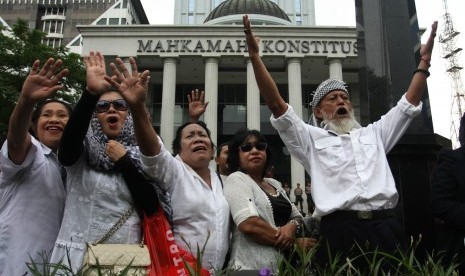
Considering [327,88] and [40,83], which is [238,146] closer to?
[327,88]

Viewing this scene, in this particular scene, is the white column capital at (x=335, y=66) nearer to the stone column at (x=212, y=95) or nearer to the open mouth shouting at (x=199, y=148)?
the stone column at (x=212, y=95)

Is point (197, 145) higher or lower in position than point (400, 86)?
lower

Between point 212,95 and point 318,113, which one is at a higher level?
point 212,95

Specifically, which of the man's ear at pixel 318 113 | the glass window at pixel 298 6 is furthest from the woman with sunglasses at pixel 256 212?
the glass window at pixel 298 6

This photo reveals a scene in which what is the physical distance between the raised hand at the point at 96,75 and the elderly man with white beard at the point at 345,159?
3.04 feet

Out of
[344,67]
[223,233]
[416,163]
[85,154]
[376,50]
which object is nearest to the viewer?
[85,154]

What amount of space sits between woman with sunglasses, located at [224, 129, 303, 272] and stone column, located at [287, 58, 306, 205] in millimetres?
22827

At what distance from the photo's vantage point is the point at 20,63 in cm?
1591

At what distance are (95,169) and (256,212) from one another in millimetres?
968

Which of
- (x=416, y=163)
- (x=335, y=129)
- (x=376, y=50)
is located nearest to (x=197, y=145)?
(x=335, y=129)

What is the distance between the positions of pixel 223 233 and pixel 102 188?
74 centimetres

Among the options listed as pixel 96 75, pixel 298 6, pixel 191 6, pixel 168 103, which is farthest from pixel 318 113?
pixel 298 6

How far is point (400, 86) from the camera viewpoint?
12.2 feet

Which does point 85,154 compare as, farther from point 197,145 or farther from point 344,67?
point 344,67
